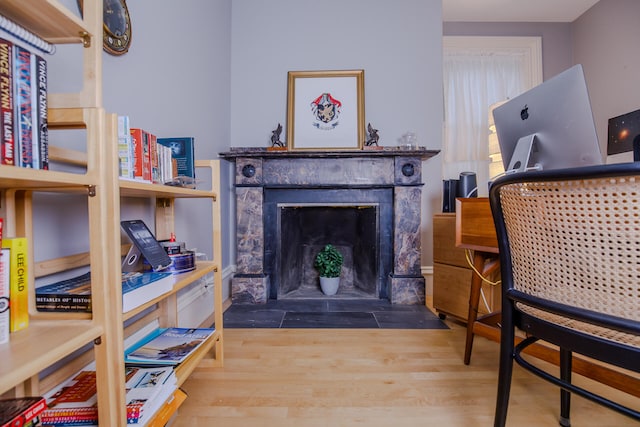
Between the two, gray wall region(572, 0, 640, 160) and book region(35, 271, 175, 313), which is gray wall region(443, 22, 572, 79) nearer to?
gray wall region(572, 0, 640, 160)

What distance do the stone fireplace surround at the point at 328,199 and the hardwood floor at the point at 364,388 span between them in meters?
0.64

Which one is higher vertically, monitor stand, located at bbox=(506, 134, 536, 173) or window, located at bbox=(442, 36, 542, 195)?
window, located at bbox=(442, 36, 542, 195)

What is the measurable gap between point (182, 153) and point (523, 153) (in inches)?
56.0

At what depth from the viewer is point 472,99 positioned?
275cm

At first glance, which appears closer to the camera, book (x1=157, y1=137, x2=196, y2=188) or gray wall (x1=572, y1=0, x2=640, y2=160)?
book (x1=157, y1=137, x2=196, y2=188)

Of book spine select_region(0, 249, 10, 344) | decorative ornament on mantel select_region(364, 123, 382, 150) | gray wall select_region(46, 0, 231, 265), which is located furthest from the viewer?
decorative ornament on mantel select_region(364, 123, 382, 150)

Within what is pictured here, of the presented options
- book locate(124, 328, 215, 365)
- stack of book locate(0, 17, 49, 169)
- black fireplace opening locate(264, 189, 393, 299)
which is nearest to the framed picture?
black fireplace opening locate(264, 189, 393, 299)

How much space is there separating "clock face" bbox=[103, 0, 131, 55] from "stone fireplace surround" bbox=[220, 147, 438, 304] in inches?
39.6

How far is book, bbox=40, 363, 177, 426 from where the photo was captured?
688 mm

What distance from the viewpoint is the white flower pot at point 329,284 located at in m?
2.34

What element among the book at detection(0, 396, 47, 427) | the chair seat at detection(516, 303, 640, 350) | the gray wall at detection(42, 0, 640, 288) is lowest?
the book at detection(0, 396, 47, 427)

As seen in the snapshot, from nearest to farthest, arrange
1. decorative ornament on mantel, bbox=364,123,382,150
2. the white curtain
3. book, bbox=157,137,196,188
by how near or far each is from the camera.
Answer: book, bbox=157,137,196,188 → decorative ornament on mantel, bbox=364,123,382,150 → the white curtain

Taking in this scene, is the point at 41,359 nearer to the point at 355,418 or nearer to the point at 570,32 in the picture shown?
the point at 355,418

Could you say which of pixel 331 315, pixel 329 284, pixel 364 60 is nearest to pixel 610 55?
pixel 364 60
